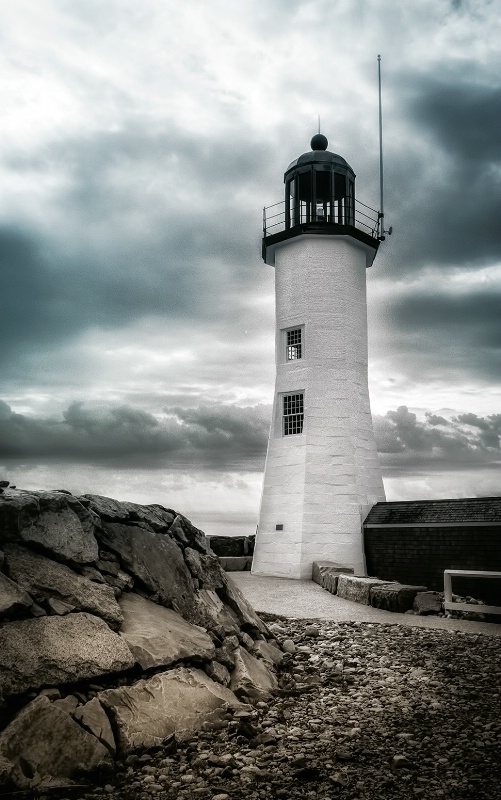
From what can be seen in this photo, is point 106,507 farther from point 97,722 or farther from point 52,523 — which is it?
point 97,722

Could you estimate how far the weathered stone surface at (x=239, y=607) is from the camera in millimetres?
9125

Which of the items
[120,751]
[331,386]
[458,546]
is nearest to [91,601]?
[120,751]

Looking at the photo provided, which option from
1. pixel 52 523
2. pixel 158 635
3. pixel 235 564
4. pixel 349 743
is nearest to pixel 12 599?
pixel 52 523

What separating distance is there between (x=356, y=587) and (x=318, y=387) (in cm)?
807

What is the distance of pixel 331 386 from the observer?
72.6 ft

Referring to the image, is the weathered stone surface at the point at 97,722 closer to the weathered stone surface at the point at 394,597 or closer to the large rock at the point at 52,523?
the large rock at the point at 52,523

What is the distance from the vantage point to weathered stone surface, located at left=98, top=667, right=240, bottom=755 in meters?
5.98

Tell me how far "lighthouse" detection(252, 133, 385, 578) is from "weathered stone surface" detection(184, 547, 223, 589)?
1195 centimetres

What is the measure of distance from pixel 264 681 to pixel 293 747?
188 centimetres

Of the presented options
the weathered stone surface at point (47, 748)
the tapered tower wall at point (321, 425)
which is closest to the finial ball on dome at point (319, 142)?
the tapered tower wall at point (321, 425)

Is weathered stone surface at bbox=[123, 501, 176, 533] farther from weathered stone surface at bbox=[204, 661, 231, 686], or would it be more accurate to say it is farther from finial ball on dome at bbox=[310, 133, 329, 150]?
finial ball on dome at bbox=[310, 133, 329, 150]

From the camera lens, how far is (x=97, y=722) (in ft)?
19.2

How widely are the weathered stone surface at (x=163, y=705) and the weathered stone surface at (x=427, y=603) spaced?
7.65 meters

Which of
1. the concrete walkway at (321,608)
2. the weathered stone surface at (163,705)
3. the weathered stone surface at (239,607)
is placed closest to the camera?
the weathered stone surface at (163,705)
